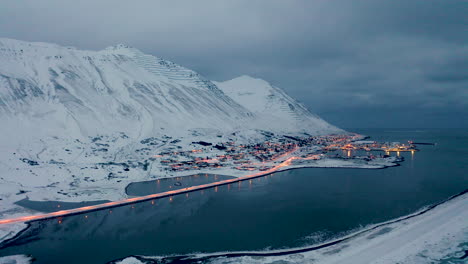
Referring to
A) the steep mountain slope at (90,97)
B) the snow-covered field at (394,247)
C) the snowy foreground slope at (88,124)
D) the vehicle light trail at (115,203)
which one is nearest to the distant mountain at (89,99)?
the steep mountain slope at (90,97)

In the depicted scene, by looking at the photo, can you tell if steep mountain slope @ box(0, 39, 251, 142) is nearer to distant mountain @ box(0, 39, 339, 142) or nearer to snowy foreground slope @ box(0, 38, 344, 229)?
distant mountain @ box(0, 39, 339, 142)

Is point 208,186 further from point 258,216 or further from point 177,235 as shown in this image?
point 177,235

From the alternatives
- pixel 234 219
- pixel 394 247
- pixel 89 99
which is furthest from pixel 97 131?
pixel 394 247

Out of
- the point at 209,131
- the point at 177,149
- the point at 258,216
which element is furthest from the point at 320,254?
the point at 209,131

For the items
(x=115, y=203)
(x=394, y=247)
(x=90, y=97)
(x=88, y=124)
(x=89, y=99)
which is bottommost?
(x=115, y=203)

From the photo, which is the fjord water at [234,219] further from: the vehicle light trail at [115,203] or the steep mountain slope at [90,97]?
the steep mountain slope at [90,97]

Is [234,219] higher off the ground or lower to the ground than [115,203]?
lower

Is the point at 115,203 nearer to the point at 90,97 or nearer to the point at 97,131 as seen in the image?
the point at 97,131
